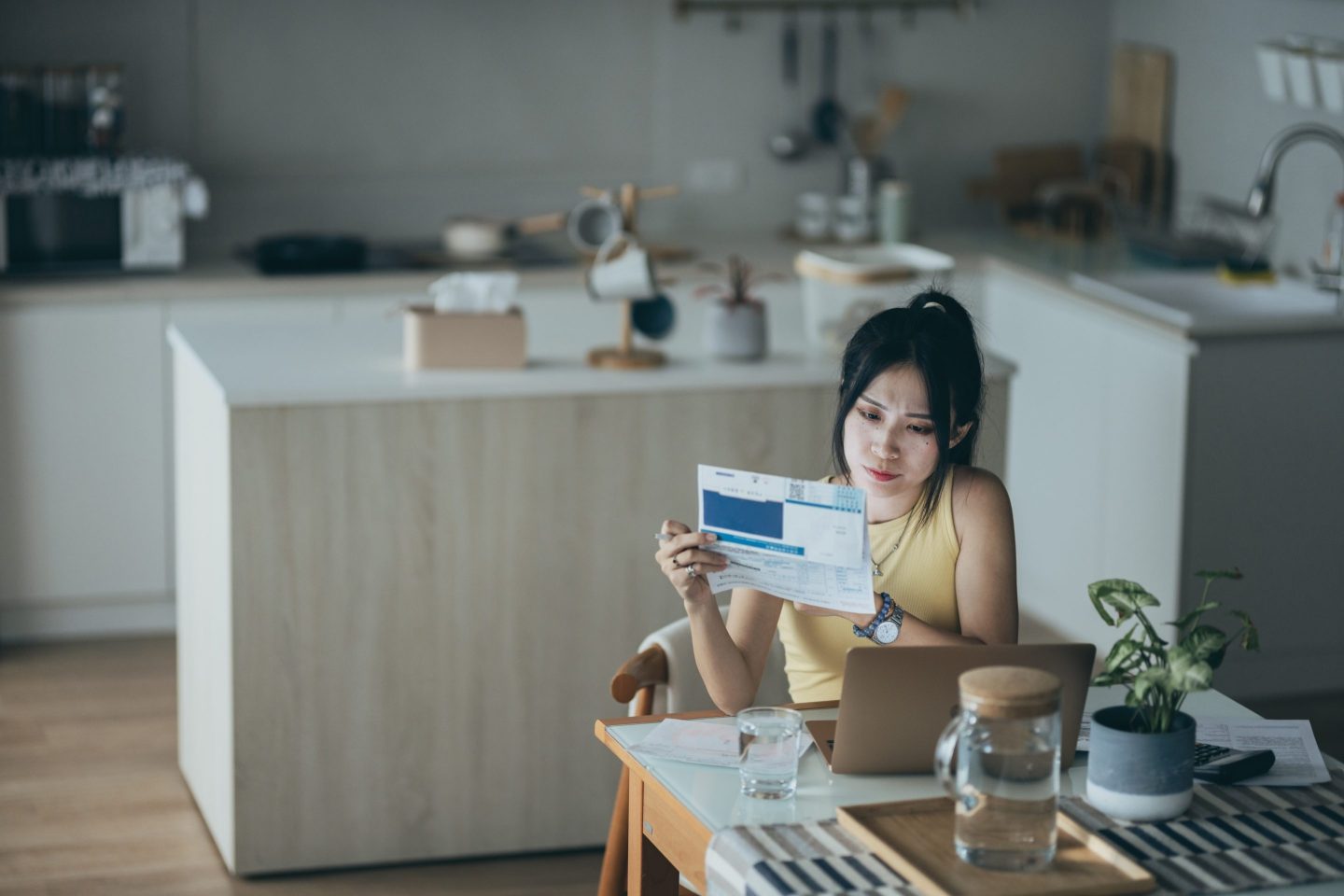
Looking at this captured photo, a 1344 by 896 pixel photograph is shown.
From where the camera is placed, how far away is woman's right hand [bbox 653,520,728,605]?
2.13 m

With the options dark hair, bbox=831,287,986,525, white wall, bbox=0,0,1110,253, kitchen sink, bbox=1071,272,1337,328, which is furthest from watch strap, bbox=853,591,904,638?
white wall, bbox=0,0,1110,253

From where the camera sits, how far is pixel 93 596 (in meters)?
4.60

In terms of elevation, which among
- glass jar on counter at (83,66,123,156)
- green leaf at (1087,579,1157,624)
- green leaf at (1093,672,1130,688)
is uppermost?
glass jar on counter at (83,66,123,156)

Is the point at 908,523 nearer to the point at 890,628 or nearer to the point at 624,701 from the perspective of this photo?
the point at 890,628

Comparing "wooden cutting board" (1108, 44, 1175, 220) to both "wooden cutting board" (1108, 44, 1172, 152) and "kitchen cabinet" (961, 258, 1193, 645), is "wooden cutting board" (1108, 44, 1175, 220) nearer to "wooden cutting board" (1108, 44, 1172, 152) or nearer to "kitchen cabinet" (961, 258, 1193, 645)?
"wooden cutting board" (1108, 44, 1172, 152)

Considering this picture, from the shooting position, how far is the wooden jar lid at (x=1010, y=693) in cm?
175

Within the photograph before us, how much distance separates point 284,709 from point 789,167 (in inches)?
114

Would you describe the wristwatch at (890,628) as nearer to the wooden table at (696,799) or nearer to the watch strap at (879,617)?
the watch strap at (879,617)

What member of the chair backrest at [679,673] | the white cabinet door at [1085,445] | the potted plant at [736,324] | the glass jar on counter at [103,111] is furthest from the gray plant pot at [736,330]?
the glass jar on counter at [103,111]

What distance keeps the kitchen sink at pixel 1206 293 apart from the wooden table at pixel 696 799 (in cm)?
238

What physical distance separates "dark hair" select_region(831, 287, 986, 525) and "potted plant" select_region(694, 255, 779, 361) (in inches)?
36.8

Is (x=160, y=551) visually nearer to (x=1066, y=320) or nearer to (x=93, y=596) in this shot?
(x=93, y=596)

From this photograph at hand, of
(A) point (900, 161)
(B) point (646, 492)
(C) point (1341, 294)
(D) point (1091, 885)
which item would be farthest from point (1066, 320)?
(D) point (1091, 885)

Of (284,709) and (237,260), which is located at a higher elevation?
(237,260)
